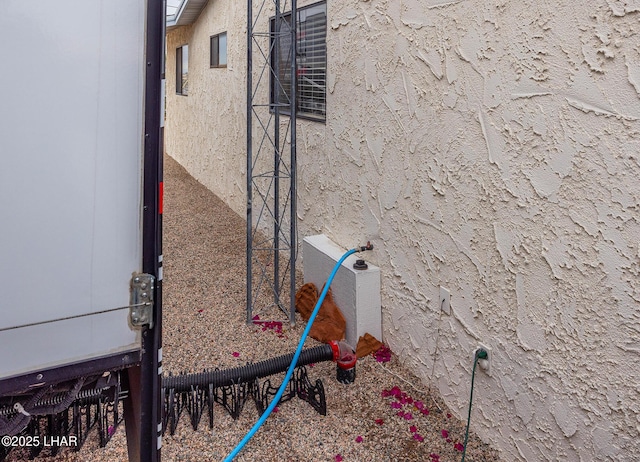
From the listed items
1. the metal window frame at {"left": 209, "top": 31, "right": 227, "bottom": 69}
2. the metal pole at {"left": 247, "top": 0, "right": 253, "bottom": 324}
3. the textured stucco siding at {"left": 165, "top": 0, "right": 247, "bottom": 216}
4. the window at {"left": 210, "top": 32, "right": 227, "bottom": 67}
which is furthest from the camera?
the metal window frame at {"left": 209, "top": 31, "right": 227, "bottom": 69}

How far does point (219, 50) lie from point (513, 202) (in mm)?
8444

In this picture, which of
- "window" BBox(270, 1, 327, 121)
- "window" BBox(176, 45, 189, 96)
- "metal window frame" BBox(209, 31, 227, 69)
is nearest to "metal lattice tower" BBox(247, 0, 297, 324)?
"window" BBox(270, 1, 327, 121)

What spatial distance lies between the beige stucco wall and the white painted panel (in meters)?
1.88

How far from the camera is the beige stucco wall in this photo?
7.48 feet

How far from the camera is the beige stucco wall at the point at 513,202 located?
2.28 meters

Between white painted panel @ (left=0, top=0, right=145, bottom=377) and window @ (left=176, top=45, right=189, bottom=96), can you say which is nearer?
white painted panel @ (left=0, top=0, right=145, bottom=377)

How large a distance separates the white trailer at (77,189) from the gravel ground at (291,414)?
162 centimetres

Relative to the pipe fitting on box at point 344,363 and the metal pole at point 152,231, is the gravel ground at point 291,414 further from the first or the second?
the metal pole at point 152,231

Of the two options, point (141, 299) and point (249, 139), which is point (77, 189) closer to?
point (141, 299)

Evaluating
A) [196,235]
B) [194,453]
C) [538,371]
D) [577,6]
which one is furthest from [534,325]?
[196,235]

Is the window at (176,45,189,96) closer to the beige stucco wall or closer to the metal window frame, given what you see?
the metal window frame

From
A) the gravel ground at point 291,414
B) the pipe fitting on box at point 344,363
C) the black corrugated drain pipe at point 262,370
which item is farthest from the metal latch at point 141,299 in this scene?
the pipe fitting on box at point 344,363

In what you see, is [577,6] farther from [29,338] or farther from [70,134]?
[29,338]

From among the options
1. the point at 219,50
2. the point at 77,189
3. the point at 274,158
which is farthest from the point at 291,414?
the point at 219,50
